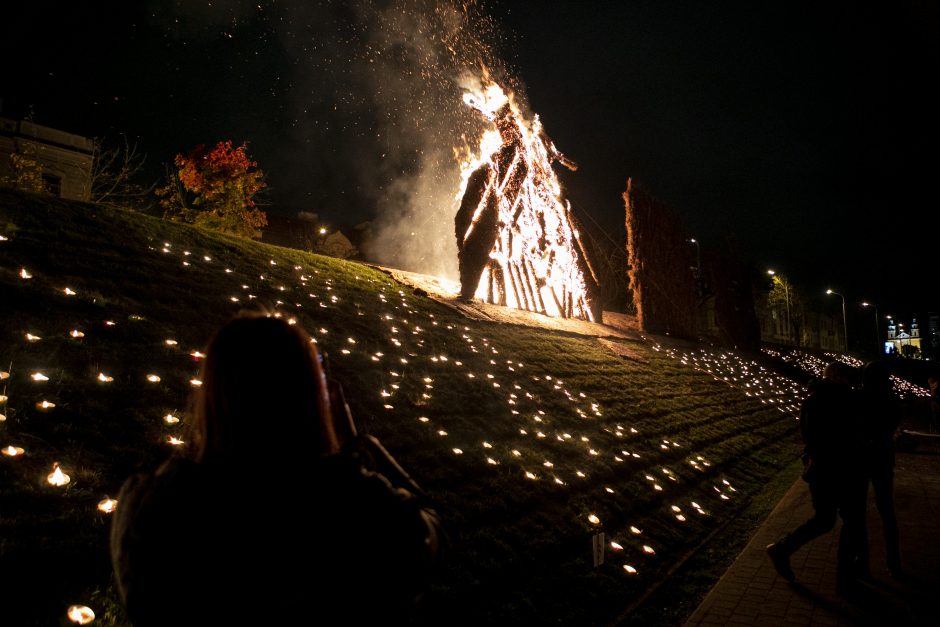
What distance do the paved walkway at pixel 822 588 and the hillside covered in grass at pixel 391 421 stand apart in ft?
1.57

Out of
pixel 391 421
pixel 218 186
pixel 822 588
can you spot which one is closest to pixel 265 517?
pixel 391 421

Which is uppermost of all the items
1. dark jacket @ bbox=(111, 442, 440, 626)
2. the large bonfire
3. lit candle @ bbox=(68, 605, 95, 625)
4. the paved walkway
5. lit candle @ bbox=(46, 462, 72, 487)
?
the large bonfire

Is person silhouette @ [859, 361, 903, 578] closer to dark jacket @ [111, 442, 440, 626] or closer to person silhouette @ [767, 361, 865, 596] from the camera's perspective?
person silhouette @ [767, 361, 865, 596]

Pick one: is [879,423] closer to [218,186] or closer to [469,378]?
[469,378]

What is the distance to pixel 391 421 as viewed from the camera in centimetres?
596

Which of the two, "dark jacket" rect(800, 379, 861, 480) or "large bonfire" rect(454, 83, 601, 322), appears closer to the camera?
"dark jacket" rect(800, 379, 861, 480)

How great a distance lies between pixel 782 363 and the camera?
23953 mm

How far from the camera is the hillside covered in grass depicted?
11.6 feet

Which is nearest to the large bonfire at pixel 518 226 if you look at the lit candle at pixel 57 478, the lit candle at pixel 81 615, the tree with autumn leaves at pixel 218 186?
the lit candle at pixel 57 478

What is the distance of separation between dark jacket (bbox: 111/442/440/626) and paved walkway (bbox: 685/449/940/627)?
360 centimetres

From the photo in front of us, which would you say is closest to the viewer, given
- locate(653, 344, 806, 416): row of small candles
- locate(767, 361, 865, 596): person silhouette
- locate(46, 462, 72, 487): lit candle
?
locate(46, 462, 72, 487): lit candle

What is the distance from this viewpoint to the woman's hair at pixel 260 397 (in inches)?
58.5

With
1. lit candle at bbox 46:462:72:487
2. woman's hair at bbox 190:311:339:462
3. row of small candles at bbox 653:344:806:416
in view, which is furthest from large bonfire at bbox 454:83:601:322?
woman's hair at bbox 190:311:339:462

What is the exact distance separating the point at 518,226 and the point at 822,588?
40.2 feet
